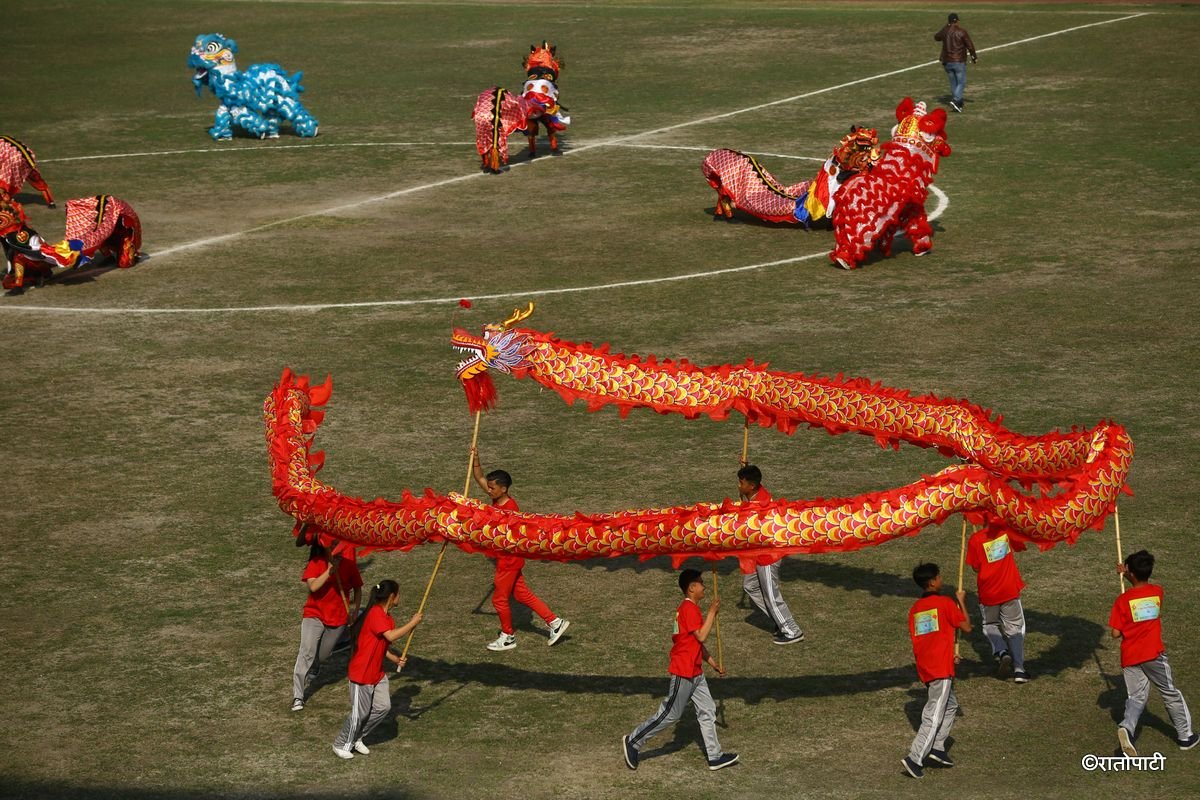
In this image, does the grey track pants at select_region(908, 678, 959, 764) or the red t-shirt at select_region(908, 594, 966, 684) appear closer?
the grey track pants at select_region(908, 678, 959, 764)

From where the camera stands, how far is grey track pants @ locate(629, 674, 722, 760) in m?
14.1

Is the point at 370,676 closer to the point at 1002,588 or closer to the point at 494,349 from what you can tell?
the point at 494,349

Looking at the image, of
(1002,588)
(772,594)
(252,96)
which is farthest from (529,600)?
(252,96)

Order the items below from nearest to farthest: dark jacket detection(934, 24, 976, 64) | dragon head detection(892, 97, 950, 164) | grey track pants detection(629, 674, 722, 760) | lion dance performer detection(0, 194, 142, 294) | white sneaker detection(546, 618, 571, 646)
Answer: grey track pants detection(629, 674, 722, 760) < white sneaker detection(546, 618, 571, 646) < lion dance performer detection(0, 194, 142, 294) < dragon head detection(892, 97, 950, 164) < dark jacket detection(934, 24, 976, 64)

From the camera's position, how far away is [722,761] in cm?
1426

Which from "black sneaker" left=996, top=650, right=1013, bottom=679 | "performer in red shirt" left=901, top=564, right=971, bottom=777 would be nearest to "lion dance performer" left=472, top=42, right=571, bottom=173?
"black sneaker" left=996, top=650, right=1013, bottom=679

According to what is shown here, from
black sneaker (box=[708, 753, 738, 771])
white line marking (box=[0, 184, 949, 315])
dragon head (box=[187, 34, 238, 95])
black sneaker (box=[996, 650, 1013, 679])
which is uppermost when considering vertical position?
dragon head (box=[187, 34, 238, 95])

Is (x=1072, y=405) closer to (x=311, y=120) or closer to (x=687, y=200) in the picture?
(x=687, y=200)

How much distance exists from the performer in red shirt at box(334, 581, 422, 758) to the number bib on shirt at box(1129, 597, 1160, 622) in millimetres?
6312

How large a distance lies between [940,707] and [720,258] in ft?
59.7

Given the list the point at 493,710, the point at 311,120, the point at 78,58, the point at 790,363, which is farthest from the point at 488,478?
the point at 78,58

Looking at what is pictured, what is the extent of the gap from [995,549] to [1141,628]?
1.69 m

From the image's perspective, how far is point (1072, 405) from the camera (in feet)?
74.7

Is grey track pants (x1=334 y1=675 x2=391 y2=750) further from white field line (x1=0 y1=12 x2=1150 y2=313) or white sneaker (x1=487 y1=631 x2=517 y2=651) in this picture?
white field line (x1=0 y1=12 x2=1150 y2=313)
